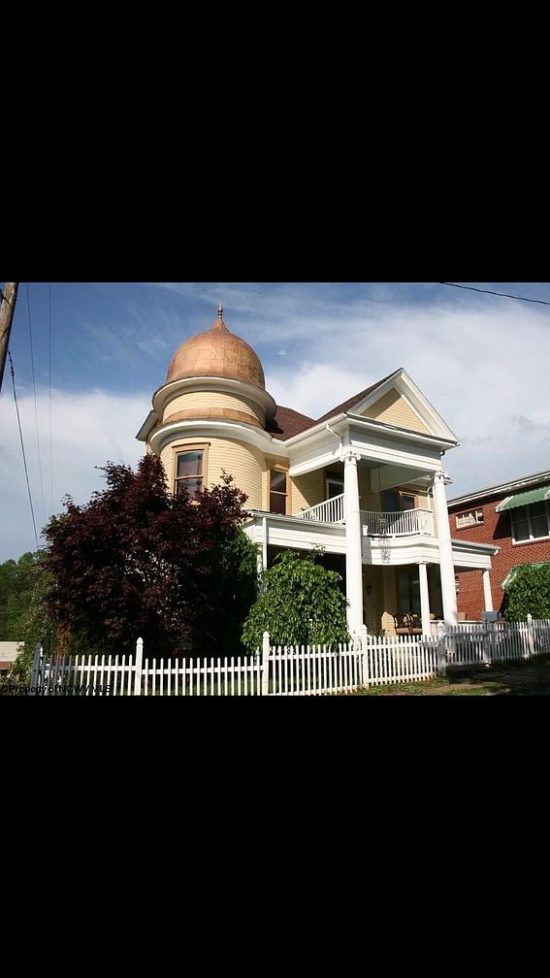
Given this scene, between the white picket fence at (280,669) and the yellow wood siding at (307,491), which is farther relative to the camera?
the yellow wood siding at (307,491)

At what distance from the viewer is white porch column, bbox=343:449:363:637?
13.4 m

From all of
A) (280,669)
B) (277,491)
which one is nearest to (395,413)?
(277,491)

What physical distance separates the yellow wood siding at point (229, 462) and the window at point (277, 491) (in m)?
0.62

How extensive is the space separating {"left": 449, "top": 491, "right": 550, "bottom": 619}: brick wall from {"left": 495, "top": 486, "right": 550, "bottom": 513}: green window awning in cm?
72

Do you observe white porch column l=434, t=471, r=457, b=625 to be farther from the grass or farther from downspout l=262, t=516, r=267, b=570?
downspout l=262, t=516, r=267, b=570

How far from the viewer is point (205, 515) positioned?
430 inches

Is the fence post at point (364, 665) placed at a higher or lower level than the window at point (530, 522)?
lower

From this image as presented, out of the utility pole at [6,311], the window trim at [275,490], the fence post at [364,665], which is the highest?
the window trim at [275,490]

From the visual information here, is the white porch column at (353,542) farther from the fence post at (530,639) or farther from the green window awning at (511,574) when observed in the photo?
the green window awning at (511,574)

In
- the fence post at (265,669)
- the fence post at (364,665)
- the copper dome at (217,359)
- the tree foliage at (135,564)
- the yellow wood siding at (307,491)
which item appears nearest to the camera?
the fence post at (265,669)

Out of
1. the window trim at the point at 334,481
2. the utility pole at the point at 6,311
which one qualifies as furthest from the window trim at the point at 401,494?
the utility pole at the point at 6,311

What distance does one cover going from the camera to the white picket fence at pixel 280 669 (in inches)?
347
